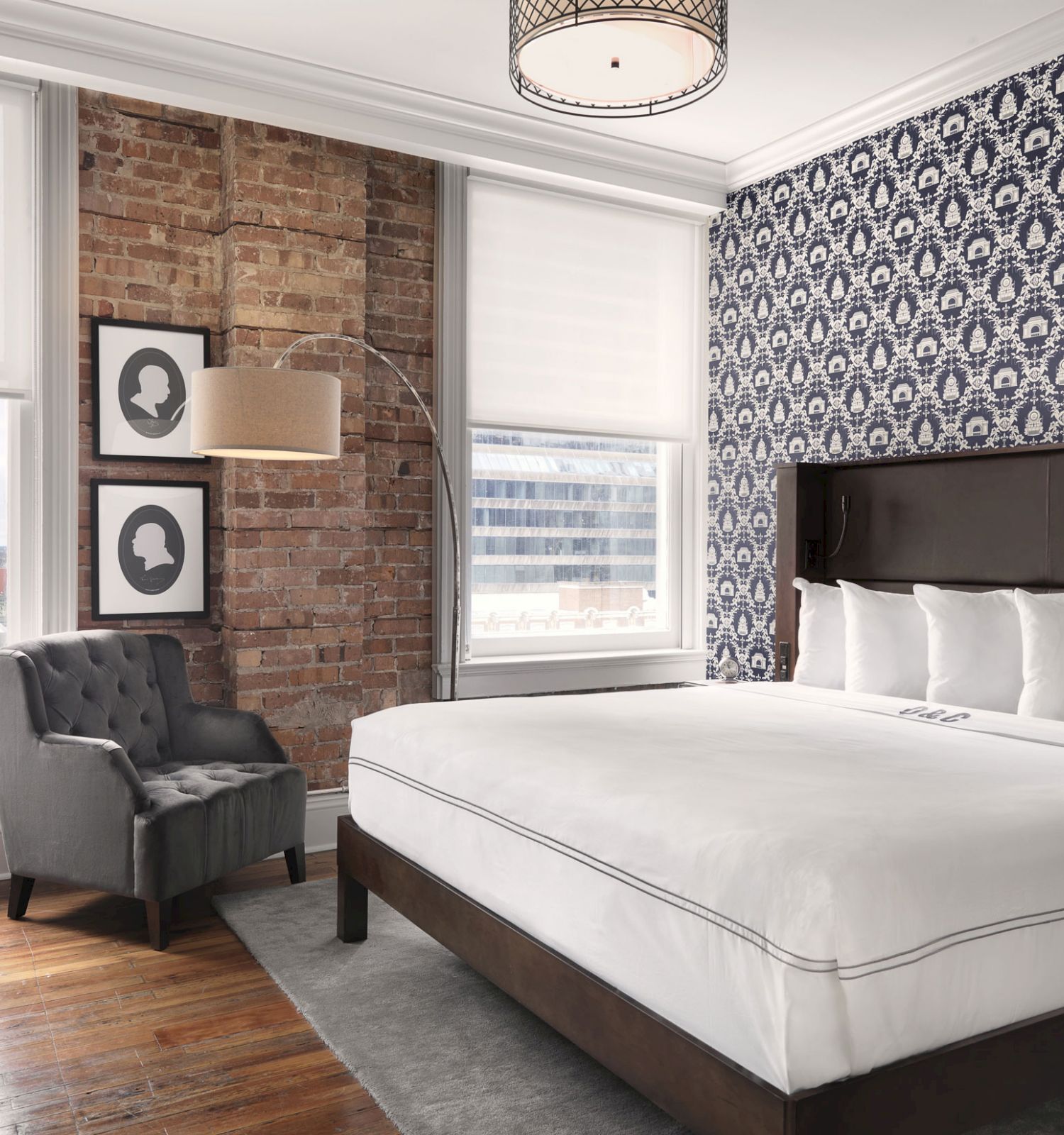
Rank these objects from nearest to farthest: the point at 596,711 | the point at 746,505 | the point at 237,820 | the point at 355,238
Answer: the point at 596,711 < the point at 237,820 < the point at 355,238 < the point at 746,505

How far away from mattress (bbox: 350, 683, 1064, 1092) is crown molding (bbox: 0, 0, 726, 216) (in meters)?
2.74

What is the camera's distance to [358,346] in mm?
4562

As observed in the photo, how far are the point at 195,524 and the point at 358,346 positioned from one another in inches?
40.4

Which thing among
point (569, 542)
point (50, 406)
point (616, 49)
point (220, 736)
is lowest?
point (220, 736)

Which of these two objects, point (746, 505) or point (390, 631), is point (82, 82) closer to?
point (390, 631)

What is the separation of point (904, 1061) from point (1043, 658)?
6.26ft

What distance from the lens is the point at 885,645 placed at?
3.78 metres

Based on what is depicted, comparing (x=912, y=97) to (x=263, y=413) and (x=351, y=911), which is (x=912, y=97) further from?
(x=351, y=911)

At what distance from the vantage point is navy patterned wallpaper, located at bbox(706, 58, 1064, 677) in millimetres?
3910

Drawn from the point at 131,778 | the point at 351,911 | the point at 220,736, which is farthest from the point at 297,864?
the point at 131,778

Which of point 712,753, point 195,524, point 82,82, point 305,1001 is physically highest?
point 82,82

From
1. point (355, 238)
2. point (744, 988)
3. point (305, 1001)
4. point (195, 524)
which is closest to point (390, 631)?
point (195, 524)

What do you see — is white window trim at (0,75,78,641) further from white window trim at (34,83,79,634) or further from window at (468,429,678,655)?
window at (468,429,678,655)

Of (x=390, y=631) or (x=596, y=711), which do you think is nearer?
(x=596, y=711)
